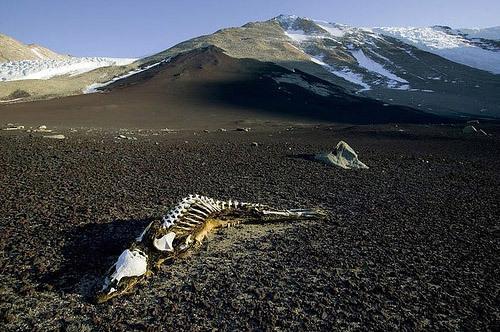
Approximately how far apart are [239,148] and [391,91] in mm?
61097

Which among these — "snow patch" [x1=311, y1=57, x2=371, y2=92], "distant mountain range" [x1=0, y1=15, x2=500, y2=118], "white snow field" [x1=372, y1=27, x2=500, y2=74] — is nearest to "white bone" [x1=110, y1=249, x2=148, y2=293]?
"distant mountain range" [x1=0, y1=15, x2=500, y2=118]

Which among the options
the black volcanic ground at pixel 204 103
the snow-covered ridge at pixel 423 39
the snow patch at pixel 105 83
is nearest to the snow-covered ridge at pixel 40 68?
the snow patch at pixel 105 83

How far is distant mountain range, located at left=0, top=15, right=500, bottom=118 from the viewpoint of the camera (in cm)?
5191

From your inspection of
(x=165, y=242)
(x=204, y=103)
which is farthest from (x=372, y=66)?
(x=165, y=242)

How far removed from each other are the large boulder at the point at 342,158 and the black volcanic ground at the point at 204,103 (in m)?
18.0

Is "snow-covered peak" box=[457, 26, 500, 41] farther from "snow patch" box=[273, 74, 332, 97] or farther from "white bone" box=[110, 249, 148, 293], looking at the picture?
"white bone" box=[110, 249, 148, 293]

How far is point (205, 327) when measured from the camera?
355 centimetres

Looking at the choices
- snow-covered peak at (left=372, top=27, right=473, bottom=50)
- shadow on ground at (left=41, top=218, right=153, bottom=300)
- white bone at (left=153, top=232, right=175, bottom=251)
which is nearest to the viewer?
shadow on ground at (left=41, top=218, right=153, bottom=300)

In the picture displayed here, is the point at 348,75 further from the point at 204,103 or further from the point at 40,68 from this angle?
the point at 40,68

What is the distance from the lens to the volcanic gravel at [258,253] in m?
3.73

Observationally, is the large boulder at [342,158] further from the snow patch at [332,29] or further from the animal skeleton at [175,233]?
the snow patch at [332,29]

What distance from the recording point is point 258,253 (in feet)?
16.7

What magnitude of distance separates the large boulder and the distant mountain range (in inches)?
1466

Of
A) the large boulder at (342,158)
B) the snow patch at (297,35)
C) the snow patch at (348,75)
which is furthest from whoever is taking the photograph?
the snow patch at (297,35)
